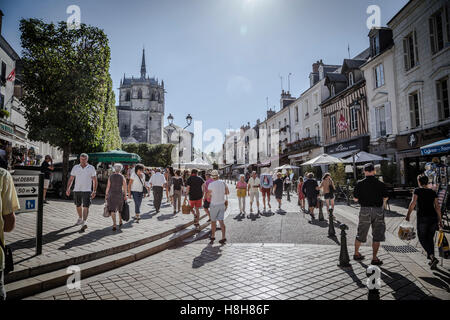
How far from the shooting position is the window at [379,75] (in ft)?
53.7

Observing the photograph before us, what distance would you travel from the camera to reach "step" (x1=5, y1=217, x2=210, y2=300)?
3.22 metres

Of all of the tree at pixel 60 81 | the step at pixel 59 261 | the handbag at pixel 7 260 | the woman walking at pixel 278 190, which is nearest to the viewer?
the handbag at pixel 7 260

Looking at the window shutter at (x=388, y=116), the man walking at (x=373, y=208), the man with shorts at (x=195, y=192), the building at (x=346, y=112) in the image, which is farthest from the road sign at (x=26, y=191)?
the window shutter at (x=388, y=116)

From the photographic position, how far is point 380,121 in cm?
1675

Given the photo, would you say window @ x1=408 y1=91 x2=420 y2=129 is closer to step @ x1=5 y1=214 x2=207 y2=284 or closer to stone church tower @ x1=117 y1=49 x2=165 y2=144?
step @ x1=5 y1=214 x2=207 y2=284

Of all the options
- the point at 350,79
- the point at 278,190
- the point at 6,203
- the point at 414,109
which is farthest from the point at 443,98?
the point at 6,203

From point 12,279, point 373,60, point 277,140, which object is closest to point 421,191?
point 12,279

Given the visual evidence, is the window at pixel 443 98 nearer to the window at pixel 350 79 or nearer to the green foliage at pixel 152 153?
the window at pixel 350 79

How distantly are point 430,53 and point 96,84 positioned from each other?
17.0 metres

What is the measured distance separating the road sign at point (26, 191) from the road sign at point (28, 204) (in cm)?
7

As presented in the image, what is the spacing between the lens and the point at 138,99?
74.1 metres

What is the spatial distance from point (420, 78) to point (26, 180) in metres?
16.8

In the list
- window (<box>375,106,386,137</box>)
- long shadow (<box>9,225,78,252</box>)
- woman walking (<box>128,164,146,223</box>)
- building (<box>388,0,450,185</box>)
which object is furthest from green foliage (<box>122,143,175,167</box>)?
long shadow (<box>9,225,78,252</box>)
